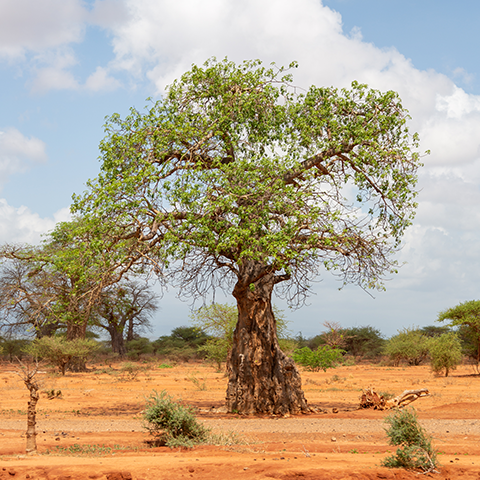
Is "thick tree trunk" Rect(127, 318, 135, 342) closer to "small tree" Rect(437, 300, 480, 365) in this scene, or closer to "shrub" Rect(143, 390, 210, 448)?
"small tree" Rect(437, 300, 480, 365)

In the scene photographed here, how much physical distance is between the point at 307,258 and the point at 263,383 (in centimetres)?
333

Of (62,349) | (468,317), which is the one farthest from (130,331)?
(468,317)

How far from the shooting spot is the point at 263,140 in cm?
1347

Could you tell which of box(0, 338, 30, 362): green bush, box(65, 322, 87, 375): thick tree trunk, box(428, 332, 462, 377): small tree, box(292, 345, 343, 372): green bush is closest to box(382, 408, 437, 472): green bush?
box(428, 332, 462, 377): small tree

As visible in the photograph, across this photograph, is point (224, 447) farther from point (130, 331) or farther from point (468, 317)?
point (130, 331)

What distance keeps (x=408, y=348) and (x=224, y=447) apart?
28.3 metres

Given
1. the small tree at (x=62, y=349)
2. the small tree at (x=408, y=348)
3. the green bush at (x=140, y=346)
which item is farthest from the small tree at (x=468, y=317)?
the green bush at (x=140, y=346)

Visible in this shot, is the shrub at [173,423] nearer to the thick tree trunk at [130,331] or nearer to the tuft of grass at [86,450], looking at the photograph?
the tuft of grass at [86,450]

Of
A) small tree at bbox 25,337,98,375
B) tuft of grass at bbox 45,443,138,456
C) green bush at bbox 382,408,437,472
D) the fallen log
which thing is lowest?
the fallen log

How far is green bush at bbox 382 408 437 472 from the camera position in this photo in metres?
6.14

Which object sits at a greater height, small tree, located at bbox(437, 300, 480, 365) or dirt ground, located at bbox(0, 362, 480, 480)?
small tree, located at bbox(437, 300, 480, 365)

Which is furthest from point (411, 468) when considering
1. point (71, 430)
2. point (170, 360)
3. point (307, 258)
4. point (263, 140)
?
point (170, 360)

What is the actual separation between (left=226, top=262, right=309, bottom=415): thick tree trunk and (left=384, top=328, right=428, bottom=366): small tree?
22469 millimetres

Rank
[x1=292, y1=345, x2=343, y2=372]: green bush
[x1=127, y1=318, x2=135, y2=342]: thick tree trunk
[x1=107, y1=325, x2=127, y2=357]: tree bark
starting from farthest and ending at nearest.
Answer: [x1=127, y1=318, x2=135, y2=342]: thick tree trunk
[x1=107, y1=325, x2=127, y2=357]: tree bark
[x1=292, y1=345, x2=343, y2=372]: green bush
